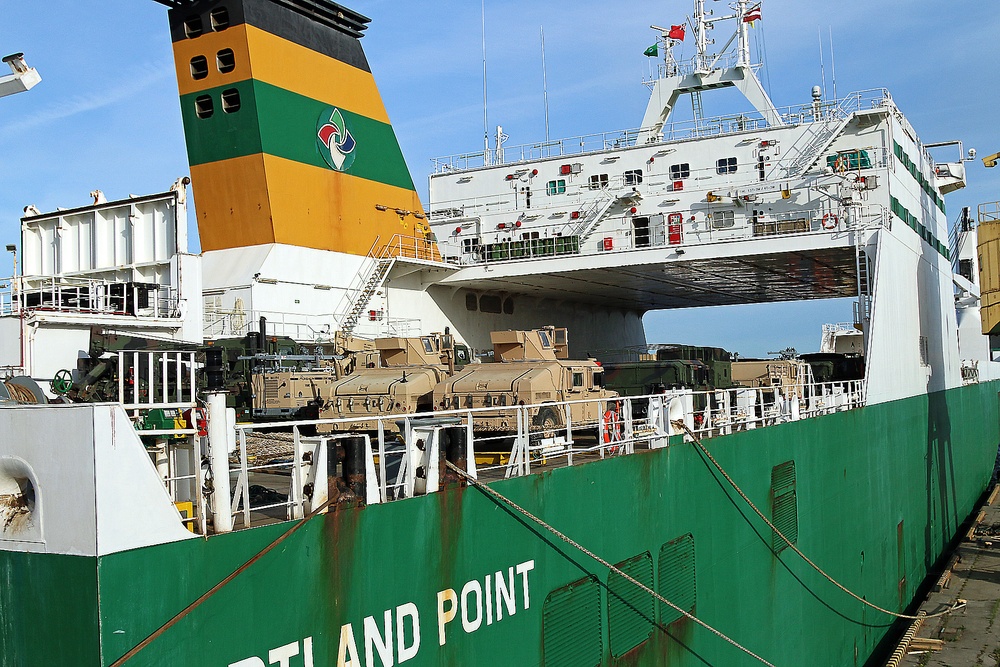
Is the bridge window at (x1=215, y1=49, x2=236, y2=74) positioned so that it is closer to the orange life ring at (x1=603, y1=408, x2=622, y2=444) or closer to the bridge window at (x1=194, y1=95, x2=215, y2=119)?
the bridge window at (x1=194, y1=95, x2=215, y2=119)

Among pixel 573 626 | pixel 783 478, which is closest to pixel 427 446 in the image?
pixel 573 626

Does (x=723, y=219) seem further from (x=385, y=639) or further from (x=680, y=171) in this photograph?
(x=385, y=639)

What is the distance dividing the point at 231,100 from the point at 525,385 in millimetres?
11230

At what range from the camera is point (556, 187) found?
29031 millimetres

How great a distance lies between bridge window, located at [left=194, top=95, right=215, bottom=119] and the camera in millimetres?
21906

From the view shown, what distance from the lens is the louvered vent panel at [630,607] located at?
10617 mm

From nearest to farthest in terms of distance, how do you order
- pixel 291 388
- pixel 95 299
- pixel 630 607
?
1. pixel 630 607
2. pixel 95 299
3. pixel 291 388

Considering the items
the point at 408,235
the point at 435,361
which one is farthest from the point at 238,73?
the point at 435,361

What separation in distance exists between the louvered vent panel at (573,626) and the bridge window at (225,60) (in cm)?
1612

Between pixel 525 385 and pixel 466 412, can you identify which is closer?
pixel 466 412

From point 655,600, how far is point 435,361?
8506 mm

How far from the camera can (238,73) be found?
21.3m

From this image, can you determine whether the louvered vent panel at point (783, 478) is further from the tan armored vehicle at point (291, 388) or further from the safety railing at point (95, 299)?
the safety railing at point (95, 299)

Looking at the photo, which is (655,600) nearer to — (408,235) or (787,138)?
(408,235)
